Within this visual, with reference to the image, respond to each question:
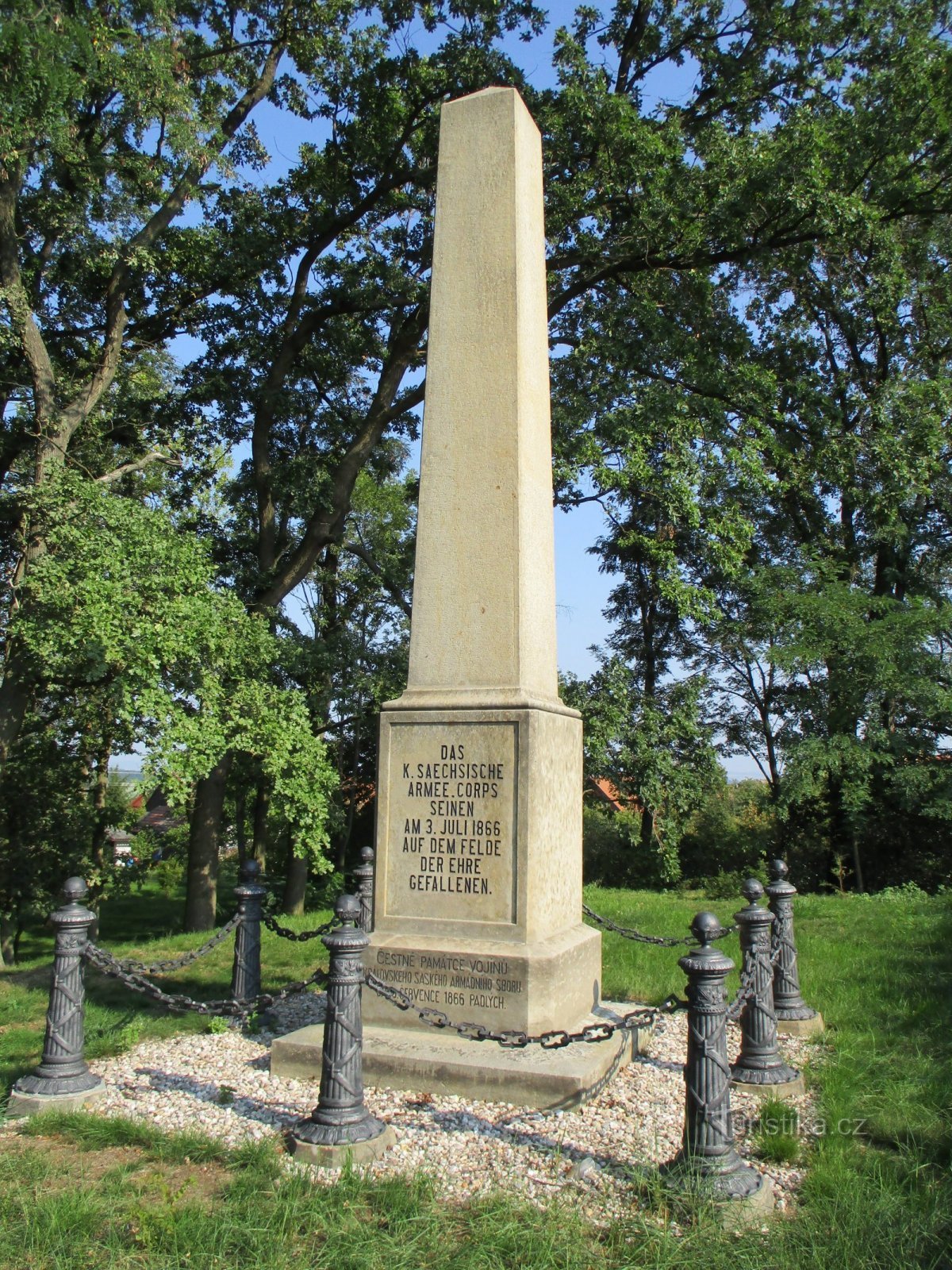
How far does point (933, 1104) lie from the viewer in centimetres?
470

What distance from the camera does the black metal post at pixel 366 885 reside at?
276 inches

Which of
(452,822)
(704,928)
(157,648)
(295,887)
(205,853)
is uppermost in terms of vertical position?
(157,648)

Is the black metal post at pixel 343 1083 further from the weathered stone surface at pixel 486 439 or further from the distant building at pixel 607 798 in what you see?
the distant building at pixel 607 798

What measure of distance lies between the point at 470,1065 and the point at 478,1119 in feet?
1.21

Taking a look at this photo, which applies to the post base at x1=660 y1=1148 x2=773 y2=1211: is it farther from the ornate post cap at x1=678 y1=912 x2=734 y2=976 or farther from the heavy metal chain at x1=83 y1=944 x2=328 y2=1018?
the heavy metal chain at x1=83 y1=944 x2=328 y2=1018

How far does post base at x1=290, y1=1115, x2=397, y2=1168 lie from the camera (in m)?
4.06

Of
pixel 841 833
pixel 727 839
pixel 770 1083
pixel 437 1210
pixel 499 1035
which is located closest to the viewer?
pixel 437 1210

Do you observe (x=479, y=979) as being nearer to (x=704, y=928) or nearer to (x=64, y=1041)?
(x=704, y=928)

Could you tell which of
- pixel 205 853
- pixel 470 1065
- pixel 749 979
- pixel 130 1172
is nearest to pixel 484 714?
pixel 470 1065

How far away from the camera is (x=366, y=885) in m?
7.21

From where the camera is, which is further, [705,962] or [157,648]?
[157,648]

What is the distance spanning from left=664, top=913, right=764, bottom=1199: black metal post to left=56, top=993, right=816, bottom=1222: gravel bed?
0.74 feet

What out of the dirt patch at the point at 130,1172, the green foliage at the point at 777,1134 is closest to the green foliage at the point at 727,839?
the green foliage at the point at 777,1134

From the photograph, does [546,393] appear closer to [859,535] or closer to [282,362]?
[282,362]
